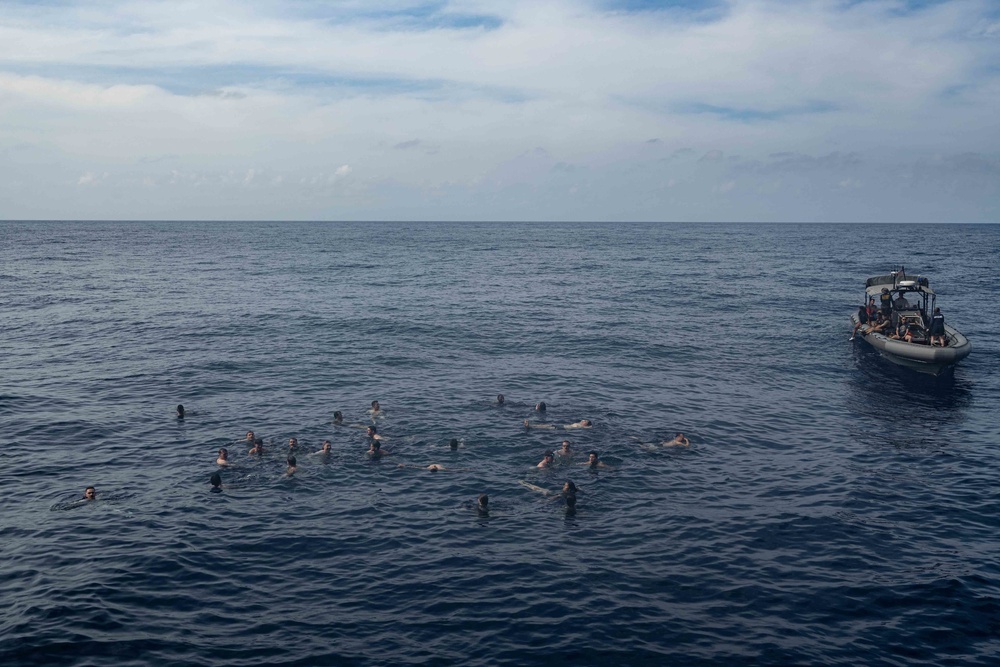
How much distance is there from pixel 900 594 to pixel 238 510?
19481mm

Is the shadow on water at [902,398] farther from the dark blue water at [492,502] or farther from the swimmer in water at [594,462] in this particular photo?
the swimmer in water at [594,462]

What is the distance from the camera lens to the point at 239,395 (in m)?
36.8

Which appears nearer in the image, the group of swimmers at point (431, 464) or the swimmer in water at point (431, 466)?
the group of swimmers at point (431, 464)

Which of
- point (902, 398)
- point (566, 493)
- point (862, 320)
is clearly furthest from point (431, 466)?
point (862, 320)

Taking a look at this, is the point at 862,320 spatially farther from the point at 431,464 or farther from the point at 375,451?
the point at 375,451

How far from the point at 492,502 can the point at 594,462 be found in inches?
188

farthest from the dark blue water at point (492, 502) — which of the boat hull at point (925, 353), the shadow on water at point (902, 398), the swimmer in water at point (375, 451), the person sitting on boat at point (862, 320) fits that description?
the person sitting on boat at point (862, 320)

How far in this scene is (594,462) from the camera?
26.8 meters

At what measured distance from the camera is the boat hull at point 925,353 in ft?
126

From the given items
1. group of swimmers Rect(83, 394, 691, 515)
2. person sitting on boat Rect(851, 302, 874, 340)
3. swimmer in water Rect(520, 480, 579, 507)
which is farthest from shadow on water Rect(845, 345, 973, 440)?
swimmer in water Rect(520, 480, 579, 507)

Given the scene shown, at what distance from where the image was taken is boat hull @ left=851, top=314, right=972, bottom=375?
38.3 metres

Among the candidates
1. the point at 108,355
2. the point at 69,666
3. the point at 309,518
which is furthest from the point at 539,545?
the point at 108,355

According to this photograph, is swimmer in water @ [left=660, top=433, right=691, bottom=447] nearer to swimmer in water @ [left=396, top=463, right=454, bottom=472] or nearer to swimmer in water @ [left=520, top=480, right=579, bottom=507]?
swimmer in water @ [left=520, top=480, right=579, bottom=507]

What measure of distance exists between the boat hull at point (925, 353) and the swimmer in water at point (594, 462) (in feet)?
74.5
